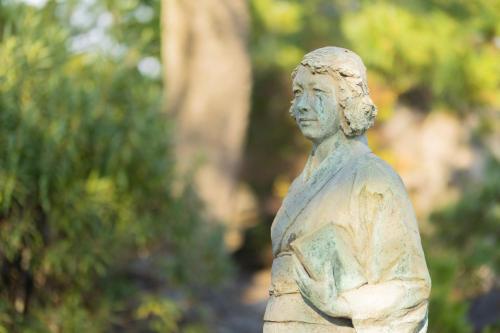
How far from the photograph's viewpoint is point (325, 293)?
12.1ft

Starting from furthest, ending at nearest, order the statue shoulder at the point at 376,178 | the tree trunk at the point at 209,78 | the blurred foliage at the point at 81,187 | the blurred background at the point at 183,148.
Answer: the tree trunk at the point at 209,78 → the blurred background at the point at 183,148 → the blurred foliage at the point at 81,187 → the statue shoulder at the point at 376,178

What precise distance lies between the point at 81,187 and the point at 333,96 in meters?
5.71

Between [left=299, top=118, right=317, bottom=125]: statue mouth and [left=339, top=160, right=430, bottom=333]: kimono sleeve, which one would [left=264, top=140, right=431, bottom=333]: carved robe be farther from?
[left=299, top=118, right=317, bottom=125]: statue mouth

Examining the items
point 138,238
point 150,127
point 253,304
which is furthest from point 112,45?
point 253,304

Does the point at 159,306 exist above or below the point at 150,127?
below

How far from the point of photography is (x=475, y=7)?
57.2 feet

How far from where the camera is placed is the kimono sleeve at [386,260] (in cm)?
364

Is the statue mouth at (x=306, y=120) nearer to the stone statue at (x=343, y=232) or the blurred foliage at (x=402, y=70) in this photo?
the stone statue at (x=343, y=232)

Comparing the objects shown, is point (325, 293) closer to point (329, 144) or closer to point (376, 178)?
point (376, 178)

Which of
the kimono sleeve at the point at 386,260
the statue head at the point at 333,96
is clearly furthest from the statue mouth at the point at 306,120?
the kimono sleeve at the point at 386,260

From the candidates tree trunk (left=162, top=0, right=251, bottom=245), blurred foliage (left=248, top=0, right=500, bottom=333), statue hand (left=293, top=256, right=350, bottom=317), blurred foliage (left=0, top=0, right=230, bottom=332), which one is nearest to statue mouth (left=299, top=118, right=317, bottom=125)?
statue hand (left=293, top=256, right=350, bottom=317)

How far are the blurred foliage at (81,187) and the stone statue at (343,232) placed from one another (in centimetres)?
497

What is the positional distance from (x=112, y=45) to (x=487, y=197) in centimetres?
509

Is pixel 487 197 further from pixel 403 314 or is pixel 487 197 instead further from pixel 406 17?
pixel 403 314
